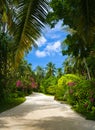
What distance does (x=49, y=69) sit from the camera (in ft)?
310

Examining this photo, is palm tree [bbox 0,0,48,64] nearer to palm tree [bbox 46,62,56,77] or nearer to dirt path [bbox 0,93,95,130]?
dirt path [bbox 0,93,95,130]

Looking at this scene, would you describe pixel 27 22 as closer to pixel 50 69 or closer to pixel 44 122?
pixel 44 122

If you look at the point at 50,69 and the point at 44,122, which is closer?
the point at 44,122

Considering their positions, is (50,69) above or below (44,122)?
above

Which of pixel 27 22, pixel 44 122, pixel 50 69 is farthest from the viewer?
pixel 50 69

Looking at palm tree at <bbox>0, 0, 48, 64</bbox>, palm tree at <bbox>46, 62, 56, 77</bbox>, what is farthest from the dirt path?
palm tree at <bbox>46, 62, 56, 77</bbox>

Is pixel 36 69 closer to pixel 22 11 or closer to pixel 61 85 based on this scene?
pixel 61 85

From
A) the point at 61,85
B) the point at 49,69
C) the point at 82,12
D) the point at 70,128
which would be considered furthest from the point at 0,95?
the point at 49,69

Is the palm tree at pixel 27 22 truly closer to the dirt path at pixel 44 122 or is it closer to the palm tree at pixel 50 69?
the dirt path at pixel 44 122

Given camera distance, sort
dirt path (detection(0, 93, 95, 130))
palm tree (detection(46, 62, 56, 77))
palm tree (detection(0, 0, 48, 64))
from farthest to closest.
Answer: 1. palm tree (detection(46, 62, 56, 77))
2. dirt path (detection(0, 93, 95, 130))
3. palm tree (detection(0, 0, 48, 64))

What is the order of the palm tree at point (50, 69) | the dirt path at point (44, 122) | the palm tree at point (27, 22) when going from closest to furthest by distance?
Answer: the palm tree at point (27, 22)
the dirt path at point (44, 122)
the palm tree at point (50, 69)

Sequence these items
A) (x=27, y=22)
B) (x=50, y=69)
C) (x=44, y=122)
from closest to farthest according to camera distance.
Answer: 1. (x=27, y=22)
2. (x=44, y=122)
3. (x=50, y=69)

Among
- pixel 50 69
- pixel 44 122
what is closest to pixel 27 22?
pixel 44 122

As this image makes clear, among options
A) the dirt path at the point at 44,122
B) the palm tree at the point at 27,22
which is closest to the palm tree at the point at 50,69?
the dirt path at the point at 44,122
